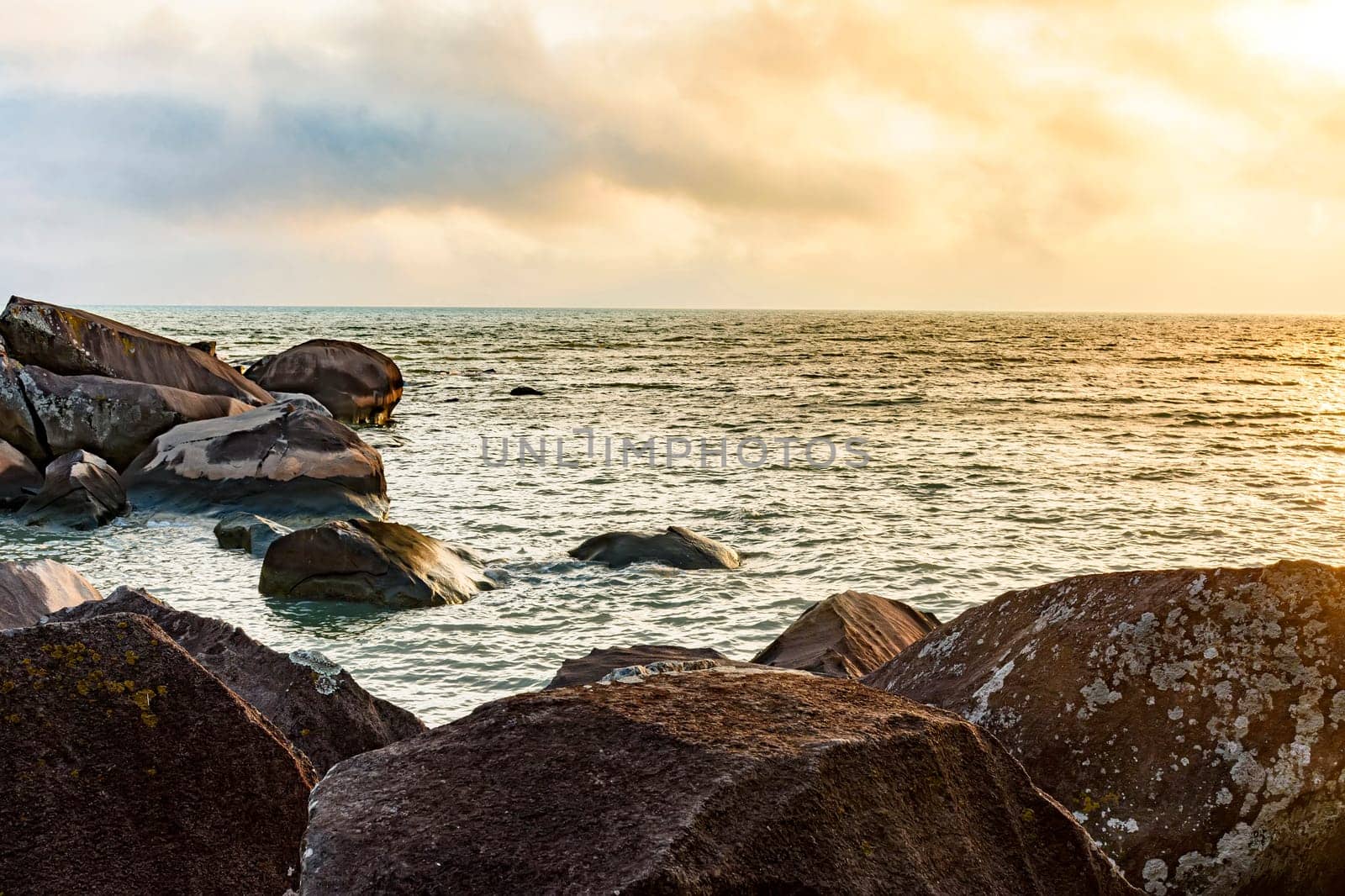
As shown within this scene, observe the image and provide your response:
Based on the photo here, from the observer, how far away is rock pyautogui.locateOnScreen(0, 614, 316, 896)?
8.32ft

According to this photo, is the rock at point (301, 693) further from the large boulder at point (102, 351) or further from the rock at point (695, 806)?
the large boulder at point (102, 351)

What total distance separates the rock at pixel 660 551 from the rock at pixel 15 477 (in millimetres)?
7636

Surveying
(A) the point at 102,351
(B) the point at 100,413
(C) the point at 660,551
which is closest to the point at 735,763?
(C) the point at 660,551

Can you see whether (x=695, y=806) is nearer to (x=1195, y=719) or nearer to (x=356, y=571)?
Result: (x=1195, y=719)

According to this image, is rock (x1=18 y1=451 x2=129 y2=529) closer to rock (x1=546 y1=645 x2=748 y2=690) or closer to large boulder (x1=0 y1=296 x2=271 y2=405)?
large boulder (x1=0 y1=296 x2=271 y2=405)

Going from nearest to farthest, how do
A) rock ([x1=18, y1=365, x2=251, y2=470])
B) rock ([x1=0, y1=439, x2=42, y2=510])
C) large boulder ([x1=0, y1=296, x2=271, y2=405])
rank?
rock ([x1=0, y1=439, x2=42, y2=510]) < rock ([x1=18, y1=365, x2=251, y2=470]) < large boulder ([x1=0, y1=296, x2=271, y2=405])

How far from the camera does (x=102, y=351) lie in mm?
16109

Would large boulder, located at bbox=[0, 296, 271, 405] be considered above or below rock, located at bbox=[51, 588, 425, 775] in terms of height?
above

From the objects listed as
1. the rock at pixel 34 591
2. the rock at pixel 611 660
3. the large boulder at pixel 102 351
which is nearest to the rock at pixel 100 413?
the large boulder at pixel 102 351

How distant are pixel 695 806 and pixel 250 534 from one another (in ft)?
34.3

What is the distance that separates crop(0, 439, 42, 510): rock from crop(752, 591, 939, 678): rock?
1116 centimetres

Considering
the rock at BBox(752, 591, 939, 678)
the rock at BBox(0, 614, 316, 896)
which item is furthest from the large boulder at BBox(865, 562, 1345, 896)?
the rock at BBox(0, 614, 316, 896)

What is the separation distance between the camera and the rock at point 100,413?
14.8 meters

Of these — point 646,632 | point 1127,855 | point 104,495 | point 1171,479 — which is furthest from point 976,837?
point 1171,479
